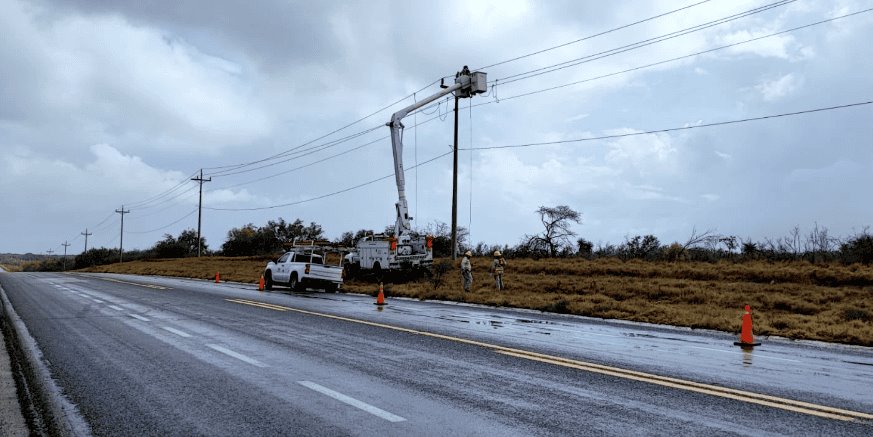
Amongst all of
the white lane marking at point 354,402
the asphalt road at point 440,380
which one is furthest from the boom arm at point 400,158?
the white lane marking at point 354,402

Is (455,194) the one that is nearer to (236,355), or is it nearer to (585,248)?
(585,248)

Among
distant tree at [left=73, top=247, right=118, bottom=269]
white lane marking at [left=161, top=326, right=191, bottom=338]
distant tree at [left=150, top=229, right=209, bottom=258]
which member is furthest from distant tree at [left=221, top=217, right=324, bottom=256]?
white lane marking at [left=161, top=326, right=191, bottom=338]

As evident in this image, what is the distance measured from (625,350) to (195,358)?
638cm

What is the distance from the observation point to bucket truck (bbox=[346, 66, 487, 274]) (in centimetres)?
2970

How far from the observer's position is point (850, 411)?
19.4ft

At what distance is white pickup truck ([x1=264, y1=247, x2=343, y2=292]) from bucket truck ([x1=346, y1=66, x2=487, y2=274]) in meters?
3.30

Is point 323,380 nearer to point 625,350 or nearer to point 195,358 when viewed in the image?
point 195,358

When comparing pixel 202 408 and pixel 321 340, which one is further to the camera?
pixel 321 340

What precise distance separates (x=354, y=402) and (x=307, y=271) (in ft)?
69.6

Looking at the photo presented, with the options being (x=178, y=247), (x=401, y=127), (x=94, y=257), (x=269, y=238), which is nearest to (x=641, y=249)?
(x=401, y=127)

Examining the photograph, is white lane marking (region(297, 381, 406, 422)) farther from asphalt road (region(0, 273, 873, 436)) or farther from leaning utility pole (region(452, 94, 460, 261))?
leaning utility pole (region(452, 94, 460, 261))

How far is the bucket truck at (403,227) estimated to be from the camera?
29703 mm

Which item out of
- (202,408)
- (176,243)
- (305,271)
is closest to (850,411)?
(202,408)

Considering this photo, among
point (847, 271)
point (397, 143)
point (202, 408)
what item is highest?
point (397, 143)
